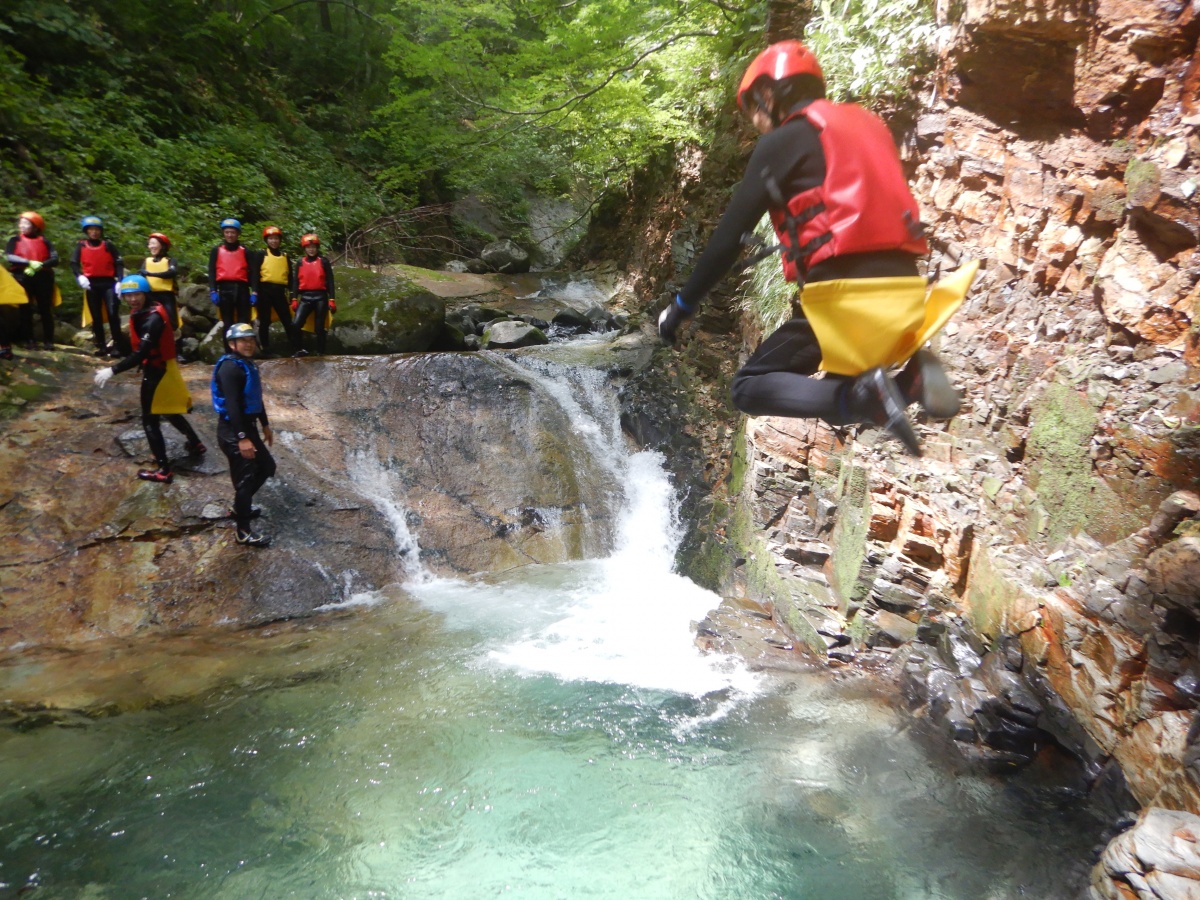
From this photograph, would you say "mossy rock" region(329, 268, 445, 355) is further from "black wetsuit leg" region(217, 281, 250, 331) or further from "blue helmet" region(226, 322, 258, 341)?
"blue helmet" region(226, 322, 258, 341)

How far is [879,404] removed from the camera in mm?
2508

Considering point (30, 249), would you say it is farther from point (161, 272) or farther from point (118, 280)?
point (161, 272)

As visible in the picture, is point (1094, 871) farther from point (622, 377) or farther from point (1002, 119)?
point (622, 377)

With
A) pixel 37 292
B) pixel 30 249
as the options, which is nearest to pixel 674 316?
pixel 30 249

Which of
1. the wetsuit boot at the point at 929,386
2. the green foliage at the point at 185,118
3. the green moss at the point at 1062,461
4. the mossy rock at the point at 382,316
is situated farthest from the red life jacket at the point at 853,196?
the green foliage at the point at 185,118

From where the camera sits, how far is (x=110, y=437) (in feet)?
23.2

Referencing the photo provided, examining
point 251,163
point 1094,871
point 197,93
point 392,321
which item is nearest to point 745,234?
point 1094,871

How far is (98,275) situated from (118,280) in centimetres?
22

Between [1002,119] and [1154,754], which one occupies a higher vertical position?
[1002,119]

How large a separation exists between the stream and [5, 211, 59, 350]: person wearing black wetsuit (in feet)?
16.3

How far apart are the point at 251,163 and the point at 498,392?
32.4ft

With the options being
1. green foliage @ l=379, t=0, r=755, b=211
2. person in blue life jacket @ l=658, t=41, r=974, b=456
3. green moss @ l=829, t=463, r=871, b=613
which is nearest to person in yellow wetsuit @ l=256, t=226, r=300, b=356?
green foliage @ l=379, t=0, r=755, b=211

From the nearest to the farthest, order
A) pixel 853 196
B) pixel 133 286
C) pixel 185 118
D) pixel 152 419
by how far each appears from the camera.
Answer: pixel 853 196
pixel 133 286
pixel 152 419
pixel 185 118

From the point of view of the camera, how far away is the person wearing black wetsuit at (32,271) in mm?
7562
